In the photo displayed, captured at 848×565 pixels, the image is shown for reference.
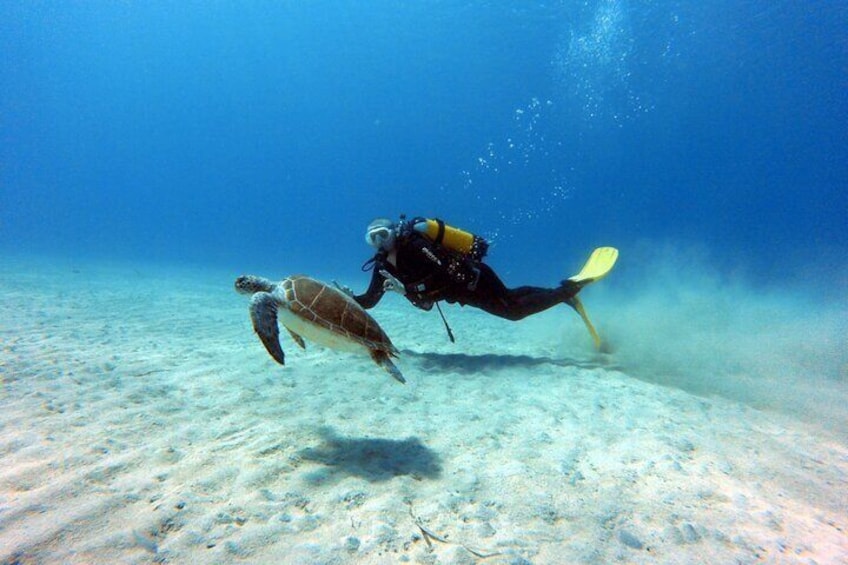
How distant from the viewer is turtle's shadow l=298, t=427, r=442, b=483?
3.10 meters

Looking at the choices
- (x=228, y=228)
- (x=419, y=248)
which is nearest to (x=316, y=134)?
(x=228, y=228)

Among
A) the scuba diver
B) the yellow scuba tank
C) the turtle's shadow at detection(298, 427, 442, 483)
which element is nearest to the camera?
the turtle's shadow at detection(298, 427, 442, 483)

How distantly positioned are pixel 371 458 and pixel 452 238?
13.5 feet

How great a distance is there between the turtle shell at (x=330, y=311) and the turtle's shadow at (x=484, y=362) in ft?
9.15

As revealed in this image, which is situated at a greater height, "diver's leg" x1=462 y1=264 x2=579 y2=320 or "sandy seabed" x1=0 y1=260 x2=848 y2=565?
"diver's leg" x1=462 y1=264 x2=579 y2=320

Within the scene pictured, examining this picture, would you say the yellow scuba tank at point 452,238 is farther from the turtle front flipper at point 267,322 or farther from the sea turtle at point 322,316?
the turtle front flipper at point 267,322

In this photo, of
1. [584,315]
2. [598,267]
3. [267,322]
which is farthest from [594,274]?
[267,322]

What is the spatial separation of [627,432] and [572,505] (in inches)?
68.1

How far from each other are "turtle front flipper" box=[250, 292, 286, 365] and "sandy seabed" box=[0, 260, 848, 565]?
0.94m

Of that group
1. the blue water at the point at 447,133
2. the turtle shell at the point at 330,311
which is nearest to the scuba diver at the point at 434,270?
the turtle shell at the point at 330,311

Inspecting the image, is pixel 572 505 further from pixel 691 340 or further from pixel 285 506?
pixel 691 340

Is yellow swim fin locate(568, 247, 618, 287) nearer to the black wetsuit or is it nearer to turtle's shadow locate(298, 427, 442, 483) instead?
the black wetsuit

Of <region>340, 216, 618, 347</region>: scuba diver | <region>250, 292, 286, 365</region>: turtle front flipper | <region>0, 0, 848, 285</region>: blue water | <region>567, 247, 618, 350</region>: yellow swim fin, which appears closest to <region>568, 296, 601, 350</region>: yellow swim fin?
<region>567, 247, 618, 350</region>: yellow swim fin

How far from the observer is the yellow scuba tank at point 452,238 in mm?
6320
